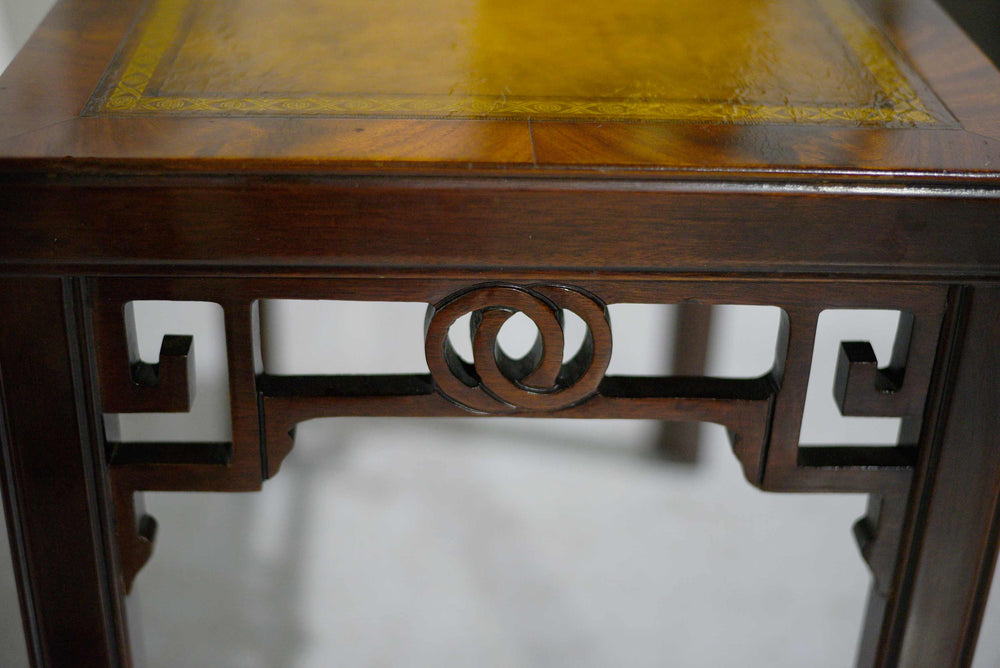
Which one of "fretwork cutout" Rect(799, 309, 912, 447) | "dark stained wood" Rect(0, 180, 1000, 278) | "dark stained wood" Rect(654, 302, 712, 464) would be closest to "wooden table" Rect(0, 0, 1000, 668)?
"dark stained wood" Rect(0, 180, 1000, 278)

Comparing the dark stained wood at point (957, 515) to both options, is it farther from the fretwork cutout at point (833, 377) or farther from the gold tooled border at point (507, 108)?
the fretwork cutout at point (833, 377)

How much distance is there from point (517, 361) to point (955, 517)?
0.29 meters

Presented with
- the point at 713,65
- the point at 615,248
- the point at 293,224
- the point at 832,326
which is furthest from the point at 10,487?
the point at 832,326

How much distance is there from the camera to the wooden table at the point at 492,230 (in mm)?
609

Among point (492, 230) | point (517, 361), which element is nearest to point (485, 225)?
point (492, 230)

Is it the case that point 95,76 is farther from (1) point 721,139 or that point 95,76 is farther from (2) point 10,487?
(1) point 721,139

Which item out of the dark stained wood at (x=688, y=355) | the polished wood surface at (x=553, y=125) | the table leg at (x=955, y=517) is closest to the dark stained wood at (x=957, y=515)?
the table leg at (x=955, y=517)

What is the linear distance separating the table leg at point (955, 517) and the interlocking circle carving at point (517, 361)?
21 centimetres

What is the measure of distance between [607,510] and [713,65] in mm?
521

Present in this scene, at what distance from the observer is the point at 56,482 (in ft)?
2.28

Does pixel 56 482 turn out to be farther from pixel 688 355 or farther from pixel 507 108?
A: pixel 688 355

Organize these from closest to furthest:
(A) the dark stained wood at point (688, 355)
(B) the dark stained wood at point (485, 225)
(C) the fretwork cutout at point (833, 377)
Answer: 1. (B) the dark stained wood at point (485, 225)
2. (A) the dark stained wood at point (688, 355)
3. (C) the fretwork cutout at point (833, 377)

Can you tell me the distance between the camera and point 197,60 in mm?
731

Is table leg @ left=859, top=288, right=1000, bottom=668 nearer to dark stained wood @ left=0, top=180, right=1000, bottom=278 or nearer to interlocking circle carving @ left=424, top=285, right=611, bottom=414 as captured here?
dark stained wood @ left=0, top=180, right=1000, bottom=278
